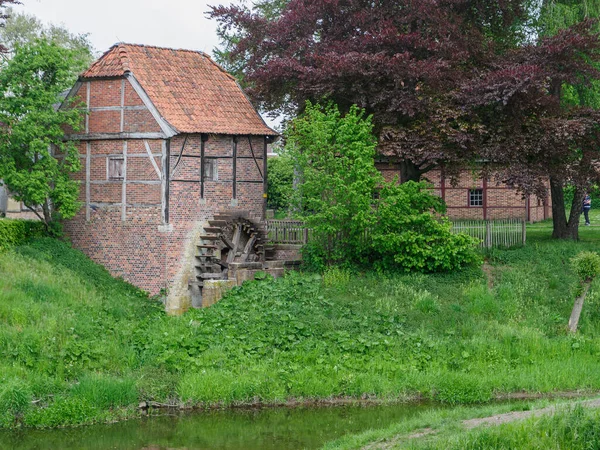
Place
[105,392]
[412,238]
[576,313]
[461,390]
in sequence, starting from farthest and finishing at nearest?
[412,238], [576,313], [461,390], [105,392]

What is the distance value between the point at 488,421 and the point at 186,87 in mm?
14539

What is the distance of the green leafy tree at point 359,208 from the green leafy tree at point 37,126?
5909 millimetres

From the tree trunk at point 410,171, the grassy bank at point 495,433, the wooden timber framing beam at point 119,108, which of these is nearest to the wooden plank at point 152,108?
the wooden timber framing beam at point 119,108

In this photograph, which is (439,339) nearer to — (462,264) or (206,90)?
(462,264)

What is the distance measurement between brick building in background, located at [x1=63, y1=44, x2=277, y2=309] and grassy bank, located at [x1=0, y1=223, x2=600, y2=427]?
1.00 meters

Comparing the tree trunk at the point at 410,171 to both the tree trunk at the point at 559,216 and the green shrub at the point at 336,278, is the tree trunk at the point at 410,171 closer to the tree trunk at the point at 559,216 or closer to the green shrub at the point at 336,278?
the green shrub at the point at 336,278

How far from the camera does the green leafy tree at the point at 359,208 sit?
2234 cm

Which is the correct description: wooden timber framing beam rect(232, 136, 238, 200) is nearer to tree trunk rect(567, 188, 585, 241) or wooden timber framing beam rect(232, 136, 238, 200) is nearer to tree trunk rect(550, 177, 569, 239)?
tree trunk rect(550, 177, 569, 239)

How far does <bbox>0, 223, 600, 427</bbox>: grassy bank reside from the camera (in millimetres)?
16812

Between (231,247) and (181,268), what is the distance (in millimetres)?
1495

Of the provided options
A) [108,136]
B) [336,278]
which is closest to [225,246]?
[336,278]

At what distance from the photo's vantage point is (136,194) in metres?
23.6

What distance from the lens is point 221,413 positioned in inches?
644

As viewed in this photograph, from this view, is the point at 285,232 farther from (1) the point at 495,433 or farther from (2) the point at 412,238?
(1) the point at 495,433
